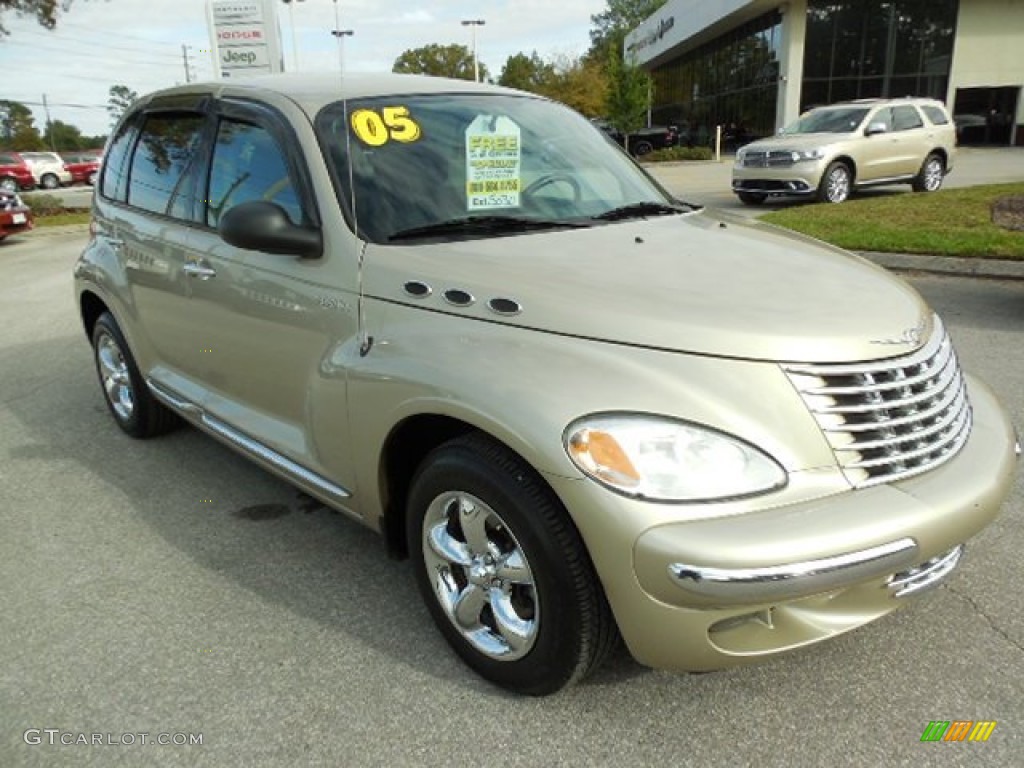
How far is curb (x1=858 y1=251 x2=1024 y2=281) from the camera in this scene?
7964 mm

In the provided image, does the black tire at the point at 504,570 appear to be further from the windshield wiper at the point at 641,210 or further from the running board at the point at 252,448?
the windshield wiper at the point at 641,210

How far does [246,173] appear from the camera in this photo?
3.29 meters

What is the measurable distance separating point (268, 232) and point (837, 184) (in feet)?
45.1

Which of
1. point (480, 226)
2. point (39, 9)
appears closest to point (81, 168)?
point (39, 9)

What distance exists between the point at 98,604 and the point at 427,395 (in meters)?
1.66

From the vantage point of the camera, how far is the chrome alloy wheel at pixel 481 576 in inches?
92.0

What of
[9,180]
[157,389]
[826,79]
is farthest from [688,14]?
[157,389]

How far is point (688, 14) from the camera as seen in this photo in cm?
4238

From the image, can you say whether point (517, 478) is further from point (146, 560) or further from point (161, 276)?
point (161, 276)

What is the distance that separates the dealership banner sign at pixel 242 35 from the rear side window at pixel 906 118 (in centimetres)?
1349

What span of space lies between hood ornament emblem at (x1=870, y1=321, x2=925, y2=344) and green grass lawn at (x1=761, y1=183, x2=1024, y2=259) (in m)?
6.16

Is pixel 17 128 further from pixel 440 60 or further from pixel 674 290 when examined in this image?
pixel 674 290

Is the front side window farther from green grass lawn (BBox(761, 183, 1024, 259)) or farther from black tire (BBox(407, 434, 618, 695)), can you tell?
green grass lawn (BBox(761, 183, 1024, 259))

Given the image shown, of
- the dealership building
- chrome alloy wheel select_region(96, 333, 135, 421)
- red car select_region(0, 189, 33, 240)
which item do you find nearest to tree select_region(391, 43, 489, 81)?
the dealership building
